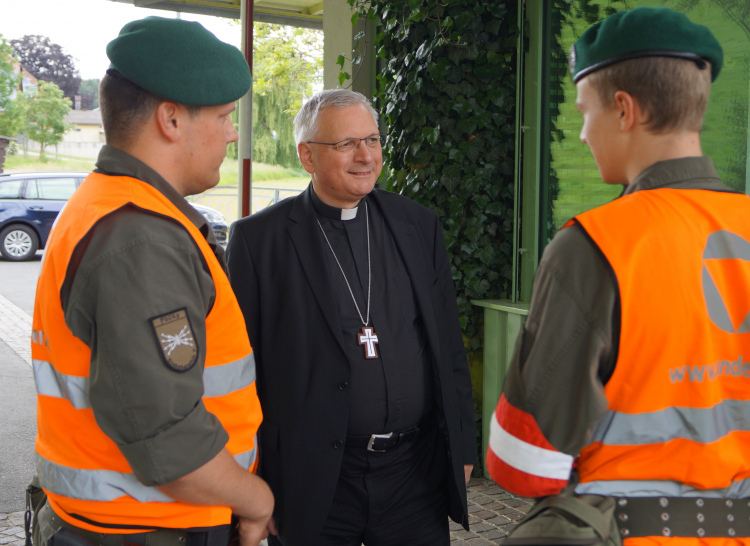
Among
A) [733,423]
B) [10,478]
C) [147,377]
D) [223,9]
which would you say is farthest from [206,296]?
[223,9]

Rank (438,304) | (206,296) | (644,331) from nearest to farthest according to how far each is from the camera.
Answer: (644,331) < (206,296) < (438,304)

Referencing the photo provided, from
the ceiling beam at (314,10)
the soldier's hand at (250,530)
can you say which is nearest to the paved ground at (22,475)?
the soldier's hand at (250,530)

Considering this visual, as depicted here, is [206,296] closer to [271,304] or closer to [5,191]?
[271,304]

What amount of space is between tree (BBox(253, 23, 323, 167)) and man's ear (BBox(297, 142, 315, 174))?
3905mm

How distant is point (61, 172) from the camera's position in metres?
13.4

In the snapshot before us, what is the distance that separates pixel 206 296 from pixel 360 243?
43.5 inches

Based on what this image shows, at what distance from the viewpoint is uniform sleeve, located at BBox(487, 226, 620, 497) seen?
1028 mm

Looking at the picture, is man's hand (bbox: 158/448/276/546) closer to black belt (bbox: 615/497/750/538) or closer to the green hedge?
black belt (bbox: 615/497/750/538)

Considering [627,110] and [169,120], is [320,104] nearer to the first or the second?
[169,120]

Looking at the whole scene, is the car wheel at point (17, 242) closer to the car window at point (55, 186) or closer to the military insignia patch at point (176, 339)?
the car window at point (55, 186)

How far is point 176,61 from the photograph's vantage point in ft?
4.31

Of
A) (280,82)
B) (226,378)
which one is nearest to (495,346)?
(226,378)

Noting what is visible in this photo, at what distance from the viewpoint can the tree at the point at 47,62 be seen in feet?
73.8

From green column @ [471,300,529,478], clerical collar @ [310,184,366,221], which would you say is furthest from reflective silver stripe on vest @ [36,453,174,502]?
green column @ [471,300,529,478]
